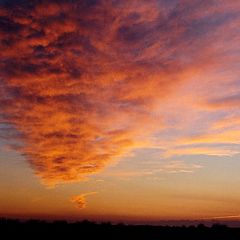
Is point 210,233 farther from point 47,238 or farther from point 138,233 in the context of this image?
point 47,238

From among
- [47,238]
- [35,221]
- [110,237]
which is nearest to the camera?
[47,238]

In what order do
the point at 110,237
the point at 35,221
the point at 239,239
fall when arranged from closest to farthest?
the point at 110,237
the point at 239,239
the point at 35,221

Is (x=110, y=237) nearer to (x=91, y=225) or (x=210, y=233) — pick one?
(x=91, y=225)

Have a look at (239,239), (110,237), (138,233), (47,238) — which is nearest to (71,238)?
(47,238)

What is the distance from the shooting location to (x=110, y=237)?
55812 millimetres

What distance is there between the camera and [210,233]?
70.2m

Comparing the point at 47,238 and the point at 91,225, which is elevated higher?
the point at 91,225

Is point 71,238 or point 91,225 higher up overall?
point 91,225

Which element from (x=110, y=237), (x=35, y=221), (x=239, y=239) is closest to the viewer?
(x=110, y=237)

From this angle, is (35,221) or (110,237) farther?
(35,221)

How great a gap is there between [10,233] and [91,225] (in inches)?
883

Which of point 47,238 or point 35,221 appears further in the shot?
point 35,221

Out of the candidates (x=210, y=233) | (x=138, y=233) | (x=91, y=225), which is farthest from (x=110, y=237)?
(x=210, y=233)

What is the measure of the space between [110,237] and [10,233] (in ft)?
39.7
